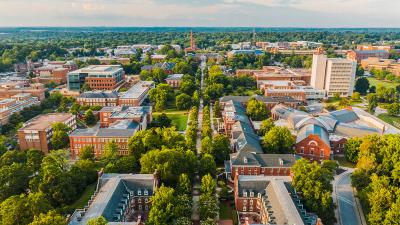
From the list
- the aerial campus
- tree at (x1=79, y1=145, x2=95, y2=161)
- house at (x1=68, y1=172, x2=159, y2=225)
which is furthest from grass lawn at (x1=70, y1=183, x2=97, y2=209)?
tree at (x1=79, y1=145, x2=95, y2=161)

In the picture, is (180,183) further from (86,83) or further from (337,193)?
(86,83)

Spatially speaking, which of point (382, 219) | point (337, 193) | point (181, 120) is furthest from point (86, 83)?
point (382, 219)

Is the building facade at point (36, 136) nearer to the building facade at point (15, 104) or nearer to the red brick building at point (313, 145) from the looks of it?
the building facade at point (15, 104)

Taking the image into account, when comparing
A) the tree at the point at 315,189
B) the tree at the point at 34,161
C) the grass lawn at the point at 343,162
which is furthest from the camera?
the grass lawn at the point at 343,162

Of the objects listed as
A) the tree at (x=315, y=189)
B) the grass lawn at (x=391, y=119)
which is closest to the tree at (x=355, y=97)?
the grass lawn at (x=391, y=119)

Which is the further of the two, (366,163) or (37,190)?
(366,163)

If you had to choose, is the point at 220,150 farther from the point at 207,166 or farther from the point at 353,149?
the point at 353,149
